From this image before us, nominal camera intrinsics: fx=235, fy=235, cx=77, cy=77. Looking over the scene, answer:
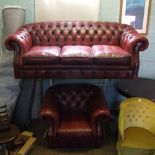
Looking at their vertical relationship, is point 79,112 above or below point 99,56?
below

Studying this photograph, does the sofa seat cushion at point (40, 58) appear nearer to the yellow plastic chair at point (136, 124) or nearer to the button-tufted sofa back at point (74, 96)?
the button-tufted sofa back at point (74, 96)

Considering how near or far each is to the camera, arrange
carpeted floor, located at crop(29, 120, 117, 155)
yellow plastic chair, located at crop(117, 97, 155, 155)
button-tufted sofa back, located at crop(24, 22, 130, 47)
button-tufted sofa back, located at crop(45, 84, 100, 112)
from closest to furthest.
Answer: yellow plastic chair, located at crop(117, 97, 155, 155), carpeted floor, located at crop(29, 120, 117, 155), button-tufted sofa back, located at crop(45, 84, 100, 112), button-tufted sofa back, located at crop(24, 22, 130, 47)

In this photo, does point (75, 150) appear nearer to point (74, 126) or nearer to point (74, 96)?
point (74, 126)

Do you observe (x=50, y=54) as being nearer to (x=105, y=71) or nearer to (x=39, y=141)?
(x=105, y=71)

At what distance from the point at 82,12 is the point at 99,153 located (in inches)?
74.8

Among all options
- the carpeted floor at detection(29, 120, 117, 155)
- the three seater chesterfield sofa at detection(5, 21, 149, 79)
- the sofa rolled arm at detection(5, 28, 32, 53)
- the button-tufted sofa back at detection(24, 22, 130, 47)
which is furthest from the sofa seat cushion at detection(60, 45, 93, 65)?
the carpeted floor at detection(29, 120, 117, 155)

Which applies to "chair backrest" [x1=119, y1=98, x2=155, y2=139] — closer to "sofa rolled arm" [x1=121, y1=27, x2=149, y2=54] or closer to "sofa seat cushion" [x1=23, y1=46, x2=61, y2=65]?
"sofa rolled arm" [x1=121, y1=27, x2=149, y2=54]

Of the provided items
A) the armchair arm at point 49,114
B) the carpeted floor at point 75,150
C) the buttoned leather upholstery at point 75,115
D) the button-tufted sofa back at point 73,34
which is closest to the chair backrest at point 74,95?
the buttoned leather upholstery at point 75,115

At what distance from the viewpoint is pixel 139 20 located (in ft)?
11.0

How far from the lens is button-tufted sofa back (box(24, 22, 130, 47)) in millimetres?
3221

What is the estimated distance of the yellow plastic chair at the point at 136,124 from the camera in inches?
97.6

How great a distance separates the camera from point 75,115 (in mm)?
2943

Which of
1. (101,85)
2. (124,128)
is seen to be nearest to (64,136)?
(124,128)

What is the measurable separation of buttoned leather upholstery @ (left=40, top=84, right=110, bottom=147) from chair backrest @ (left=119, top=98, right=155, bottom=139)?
0.68ft
